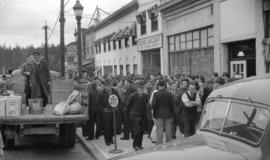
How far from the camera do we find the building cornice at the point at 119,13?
3228 cm

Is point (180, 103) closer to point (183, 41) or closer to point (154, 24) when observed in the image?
point (183, 41)

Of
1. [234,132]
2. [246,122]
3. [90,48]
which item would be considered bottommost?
[234,132]

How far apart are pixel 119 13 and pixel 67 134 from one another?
84.1 feet

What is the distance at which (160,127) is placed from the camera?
10.8 m

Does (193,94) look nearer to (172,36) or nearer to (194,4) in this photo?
(194,4)

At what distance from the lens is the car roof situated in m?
4.15

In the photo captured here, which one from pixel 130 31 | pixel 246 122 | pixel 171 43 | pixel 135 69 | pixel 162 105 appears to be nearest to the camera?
pixel 246 122

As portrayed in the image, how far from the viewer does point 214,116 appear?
4.96 metres

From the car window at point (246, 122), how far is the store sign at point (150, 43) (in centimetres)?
2201

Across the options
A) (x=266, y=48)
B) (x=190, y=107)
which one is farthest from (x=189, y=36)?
(x=190, y=107)

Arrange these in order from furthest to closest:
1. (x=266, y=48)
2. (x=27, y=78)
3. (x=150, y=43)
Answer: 1. (x=150, y=43)
2. (x=266, y=48)
3. (x=27, y=78)

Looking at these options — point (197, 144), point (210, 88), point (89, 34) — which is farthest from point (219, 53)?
point (89, 34)

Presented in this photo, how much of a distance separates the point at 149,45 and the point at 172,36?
3.53 meters

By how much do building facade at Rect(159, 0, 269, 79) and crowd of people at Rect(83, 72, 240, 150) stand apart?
3.38m
